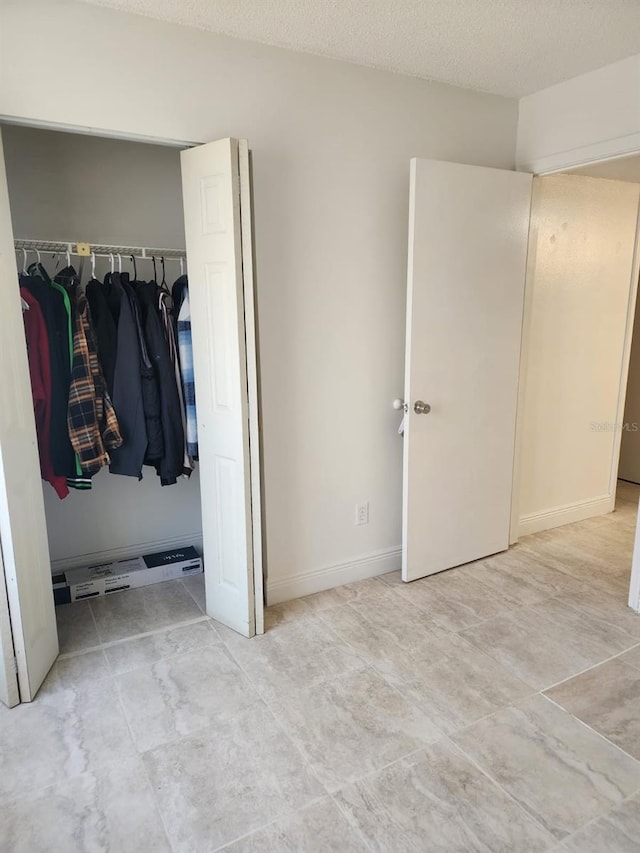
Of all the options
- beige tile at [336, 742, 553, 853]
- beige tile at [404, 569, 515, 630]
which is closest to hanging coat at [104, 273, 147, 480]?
beige tile at [404, 569, 515, 630]

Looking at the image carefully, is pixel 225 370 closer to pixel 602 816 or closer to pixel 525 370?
pixel 525 370

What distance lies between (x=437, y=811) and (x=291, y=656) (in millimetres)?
879

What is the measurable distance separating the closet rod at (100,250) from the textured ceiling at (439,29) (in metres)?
0.94

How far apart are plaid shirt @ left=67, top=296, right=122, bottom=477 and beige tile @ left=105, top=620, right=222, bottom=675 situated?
78 centimetres

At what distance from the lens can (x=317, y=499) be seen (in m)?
2.83

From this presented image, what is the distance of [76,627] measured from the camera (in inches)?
102

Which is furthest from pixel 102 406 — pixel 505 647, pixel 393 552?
pixel 505 647

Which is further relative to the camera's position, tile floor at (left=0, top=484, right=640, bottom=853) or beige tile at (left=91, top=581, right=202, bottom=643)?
beige tile at (left=91, top=581, right=202, bottom=643)

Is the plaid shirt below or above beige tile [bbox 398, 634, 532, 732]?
above

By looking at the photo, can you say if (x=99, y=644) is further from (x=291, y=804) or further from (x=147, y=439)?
(x=291, y=804)

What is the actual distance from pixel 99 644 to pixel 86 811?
88 centimetres

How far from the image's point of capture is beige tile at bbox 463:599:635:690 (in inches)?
90.4

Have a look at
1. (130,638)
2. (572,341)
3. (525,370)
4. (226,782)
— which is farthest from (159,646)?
(572,341)

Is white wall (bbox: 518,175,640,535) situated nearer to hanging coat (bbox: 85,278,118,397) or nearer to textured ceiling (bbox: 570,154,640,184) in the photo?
textured ceiling (bbox: 570,154,640,184)
